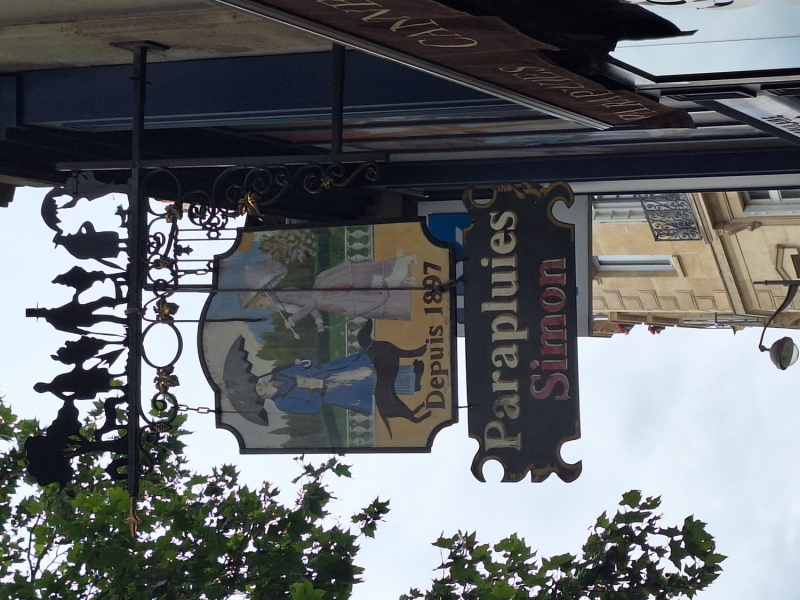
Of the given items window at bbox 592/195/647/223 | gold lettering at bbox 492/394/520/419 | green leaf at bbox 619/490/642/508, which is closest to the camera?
gold lettering at bbox 492/394/520/419

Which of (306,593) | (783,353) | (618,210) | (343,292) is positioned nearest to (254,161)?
(343,292)

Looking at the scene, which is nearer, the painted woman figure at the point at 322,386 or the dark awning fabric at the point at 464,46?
the dark awning fabric at the point at 464,46

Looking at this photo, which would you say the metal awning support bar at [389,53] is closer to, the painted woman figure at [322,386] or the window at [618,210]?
the painted woman figure at [322,386]

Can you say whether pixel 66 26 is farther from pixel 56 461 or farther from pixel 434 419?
pixel 434 419

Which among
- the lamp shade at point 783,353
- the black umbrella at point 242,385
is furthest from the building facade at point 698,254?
the black umbrella at point 242,385

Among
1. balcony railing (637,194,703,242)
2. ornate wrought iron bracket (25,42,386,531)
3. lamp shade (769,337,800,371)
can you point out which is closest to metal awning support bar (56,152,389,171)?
ornate wrought iron bracket (25,42,386,531)

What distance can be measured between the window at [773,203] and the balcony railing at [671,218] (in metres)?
1.05

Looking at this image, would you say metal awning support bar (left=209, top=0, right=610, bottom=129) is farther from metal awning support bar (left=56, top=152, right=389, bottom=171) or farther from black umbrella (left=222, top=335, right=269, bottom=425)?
black umbrella (left=222, top=335, right=269, bottom=425)

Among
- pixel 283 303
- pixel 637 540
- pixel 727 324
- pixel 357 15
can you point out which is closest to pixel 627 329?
pixel 727 324

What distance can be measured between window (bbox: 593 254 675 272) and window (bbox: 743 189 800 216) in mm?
2474

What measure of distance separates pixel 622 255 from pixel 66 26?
1558 centimetres

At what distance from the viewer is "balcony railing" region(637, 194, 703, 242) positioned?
17.0 m

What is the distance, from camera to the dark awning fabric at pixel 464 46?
3555mm

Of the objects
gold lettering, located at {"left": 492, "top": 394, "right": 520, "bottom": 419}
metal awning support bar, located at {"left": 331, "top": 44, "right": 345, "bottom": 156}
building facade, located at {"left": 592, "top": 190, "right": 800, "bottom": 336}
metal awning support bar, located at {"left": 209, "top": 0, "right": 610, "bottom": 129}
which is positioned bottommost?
gold lettering, located at {"left": 492, "top": 394, "right": 520, "bottom": 419}
